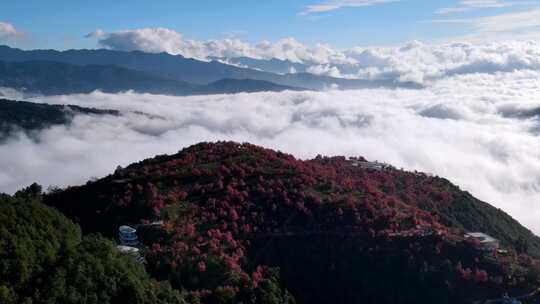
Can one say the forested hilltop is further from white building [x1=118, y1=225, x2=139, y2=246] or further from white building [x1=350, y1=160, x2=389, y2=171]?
white building [x1=350, y1=160, x2=389, y2=171]

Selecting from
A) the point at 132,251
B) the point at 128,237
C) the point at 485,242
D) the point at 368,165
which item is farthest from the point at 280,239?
the point at 368,165

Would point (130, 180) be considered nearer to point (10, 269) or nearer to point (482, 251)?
point (10, 269)

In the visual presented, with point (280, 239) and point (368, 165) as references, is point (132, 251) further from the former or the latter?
point (368, 165)

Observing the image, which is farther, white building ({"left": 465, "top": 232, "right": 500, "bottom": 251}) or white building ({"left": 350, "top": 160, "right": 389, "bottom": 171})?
white building ({"left": 350, "top": 160, "right": 389, "bottom": 171})

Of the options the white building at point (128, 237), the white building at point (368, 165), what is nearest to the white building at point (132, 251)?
the white building at point (128, 237)

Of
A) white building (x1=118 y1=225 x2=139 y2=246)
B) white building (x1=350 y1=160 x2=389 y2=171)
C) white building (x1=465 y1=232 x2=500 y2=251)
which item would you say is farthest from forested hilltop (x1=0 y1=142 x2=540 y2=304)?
white building (x1=350 y1=160 x2=389 y2=171)

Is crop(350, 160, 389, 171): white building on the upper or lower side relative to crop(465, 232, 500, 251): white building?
upper

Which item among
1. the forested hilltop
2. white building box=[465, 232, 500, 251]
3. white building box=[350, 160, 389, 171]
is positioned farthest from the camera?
white building box=[350, 160, 389, 171]
